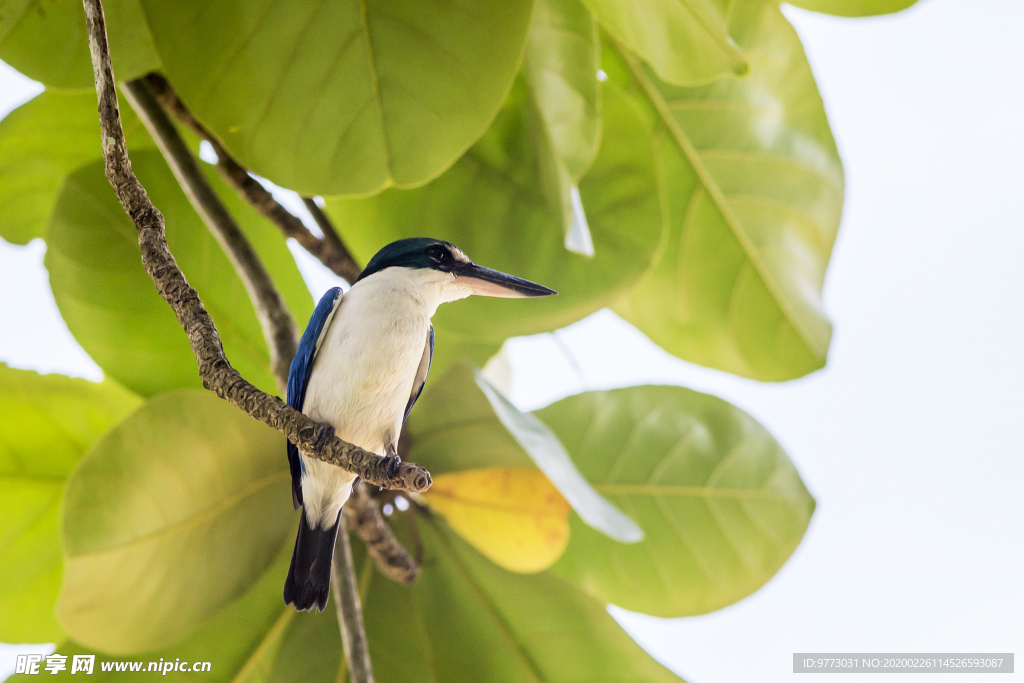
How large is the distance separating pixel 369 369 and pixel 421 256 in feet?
0.25

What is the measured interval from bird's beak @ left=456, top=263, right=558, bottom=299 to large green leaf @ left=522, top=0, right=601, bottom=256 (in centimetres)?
23

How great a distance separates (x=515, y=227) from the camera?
0.58m

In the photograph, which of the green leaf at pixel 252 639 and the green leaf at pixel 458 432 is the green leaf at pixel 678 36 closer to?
the green leaf at pixel 458 432

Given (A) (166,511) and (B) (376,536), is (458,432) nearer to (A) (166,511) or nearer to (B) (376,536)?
(B) (376,536)

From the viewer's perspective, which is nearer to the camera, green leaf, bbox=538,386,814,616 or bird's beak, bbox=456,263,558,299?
bird's beak, bbox=456,263,558,299

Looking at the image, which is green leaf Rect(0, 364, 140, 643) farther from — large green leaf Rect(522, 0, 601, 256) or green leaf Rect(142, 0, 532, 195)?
large green leaf Rect(522, 0, 601, 256)

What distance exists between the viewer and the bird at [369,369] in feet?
1.36

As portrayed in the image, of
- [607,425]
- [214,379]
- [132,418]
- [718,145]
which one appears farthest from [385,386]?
[718,145]

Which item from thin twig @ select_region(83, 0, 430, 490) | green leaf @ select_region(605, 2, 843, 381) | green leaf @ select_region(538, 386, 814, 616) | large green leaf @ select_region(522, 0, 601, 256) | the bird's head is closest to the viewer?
thin twig @ select_region(83, 0, 430, 490)

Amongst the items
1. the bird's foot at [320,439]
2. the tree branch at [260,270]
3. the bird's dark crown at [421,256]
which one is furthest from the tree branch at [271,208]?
the bird's foot at [320,439]

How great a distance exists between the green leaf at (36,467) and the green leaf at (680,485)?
1.43 feet

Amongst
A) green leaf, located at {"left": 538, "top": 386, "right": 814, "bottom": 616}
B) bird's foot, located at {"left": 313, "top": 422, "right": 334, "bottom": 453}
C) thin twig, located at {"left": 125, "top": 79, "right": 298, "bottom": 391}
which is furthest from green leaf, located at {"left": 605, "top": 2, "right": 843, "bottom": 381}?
bird's foot, located at {"left": 313, "top": 422, "right": 334, "bottom": 453}

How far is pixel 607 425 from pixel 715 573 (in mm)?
184

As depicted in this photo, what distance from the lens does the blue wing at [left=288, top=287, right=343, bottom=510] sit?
17.9 inches
